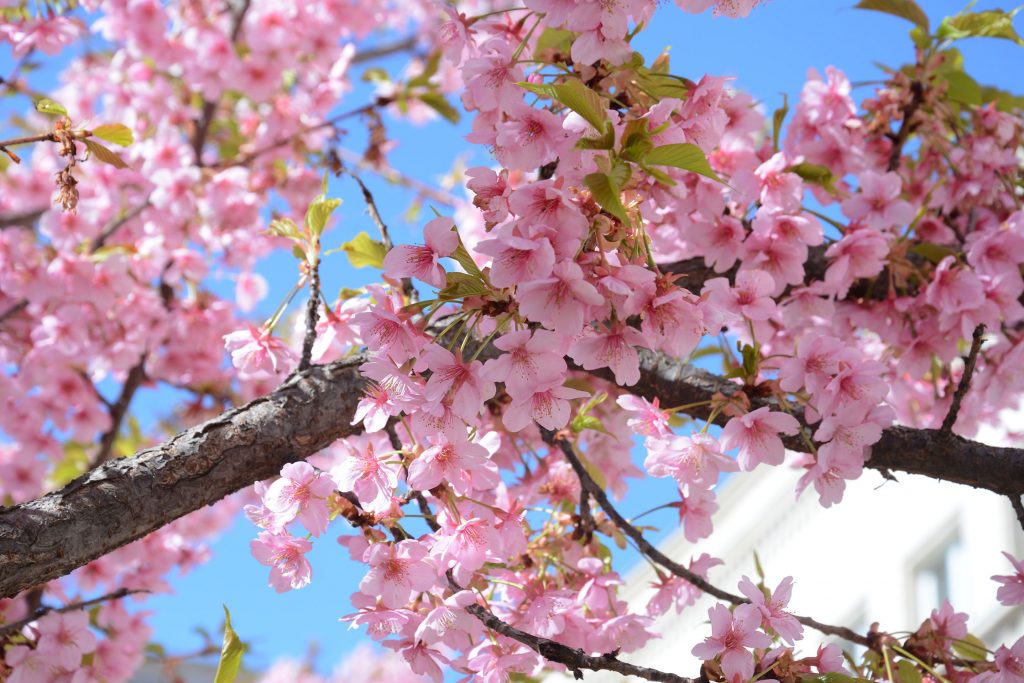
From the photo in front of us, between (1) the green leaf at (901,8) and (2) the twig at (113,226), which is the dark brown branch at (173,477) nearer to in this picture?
(1) the green leaf at (901,8)

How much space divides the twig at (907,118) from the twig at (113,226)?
111 inches

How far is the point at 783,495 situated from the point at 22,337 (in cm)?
868

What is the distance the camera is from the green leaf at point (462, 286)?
149 centimetres

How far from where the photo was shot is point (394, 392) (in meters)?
1.53

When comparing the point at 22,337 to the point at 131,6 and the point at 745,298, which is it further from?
the point at 745,298

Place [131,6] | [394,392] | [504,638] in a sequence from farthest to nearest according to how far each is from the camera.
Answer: [131,6] → [504,638] → [394,392]

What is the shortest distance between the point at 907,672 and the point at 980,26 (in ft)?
5.95

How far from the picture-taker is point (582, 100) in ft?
4.61

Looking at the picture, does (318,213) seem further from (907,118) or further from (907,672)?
(907,118)

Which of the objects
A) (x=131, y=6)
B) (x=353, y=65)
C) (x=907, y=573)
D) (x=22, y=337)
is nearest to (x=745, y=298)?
(x=22, y=337)

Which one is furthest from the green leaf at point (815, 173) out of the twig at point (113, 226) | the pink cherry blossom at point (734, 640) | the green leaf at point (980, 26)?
the twig at point (113, 226)

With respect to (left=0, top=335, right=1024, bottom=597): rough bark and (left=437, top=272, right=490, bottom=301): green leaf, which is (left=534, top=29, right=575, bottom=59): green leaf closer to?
(left=0, top=335, right=1024, bottom=597): rough bark

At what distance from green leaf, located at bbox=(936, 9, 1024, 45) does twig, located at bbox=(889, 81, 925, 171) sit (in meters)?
0.15

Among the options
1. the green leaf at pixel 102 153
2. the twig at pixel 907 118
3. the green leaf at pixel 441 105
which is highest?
the green leaf at pixel 441 105
